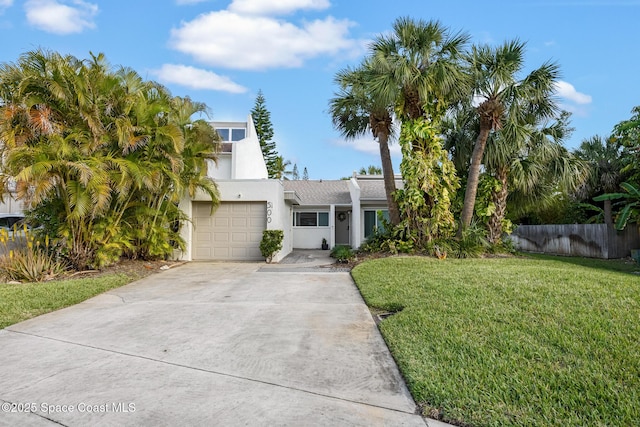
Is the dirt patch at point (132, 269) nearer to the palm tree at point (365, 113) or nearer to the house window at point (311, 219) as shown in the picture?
the palm tree at point (365, 113)

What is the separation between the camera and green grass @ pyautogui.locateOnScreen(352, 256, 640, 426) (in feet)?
→ 8.80

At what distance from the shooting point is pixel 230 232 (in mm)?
13133

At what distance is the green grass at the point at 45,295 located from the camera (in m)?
5.67

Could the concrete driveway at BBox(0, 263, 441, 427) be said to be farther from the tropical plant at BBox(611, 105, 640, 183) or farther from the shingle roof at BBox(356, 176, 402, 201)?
the tropical plant at BBox(611, 105, 640, 183)

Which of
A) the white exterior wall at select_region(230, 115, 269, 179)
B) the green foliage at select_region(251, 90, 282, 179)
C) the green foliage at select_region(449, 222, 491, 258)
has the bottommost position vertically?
the green foliage at select_region(449, 222, 491, 258)

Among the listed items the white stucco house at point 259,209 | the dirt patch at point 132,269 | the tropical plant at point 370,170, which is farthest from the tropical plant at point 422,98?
the tropical plant at point 370,170

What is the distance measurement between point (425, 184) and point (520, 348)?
312 inches

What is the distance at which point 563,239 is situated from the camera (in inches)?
606

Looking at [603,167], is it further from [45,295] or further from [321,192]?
[45,295]

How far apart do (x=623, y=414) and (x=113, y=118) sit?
35.1 feet

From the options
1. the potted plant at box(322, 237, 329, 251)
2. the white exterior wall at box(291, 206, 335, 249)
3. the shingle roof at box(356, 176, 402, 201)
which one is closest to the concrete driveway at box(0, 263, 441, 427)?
the shingle roof at box(356, 176, 402, 201)

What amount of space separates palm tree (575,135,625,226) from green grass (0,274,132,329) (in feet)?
61.0

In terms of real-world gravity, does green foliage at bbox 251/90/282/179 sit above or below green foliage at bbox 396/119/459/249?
above

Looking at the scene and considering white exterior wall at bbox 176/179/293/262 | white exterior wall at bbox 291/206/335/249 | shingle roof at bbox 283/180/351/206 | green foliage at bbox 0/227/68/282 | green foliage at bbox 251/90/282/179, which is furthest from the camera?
green foliage at bbox 251/90/282/179
